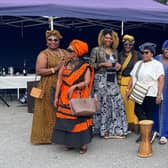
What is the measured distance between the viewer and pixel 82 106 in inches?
166

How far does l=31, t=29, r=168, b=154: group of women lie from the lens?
4.42 metres

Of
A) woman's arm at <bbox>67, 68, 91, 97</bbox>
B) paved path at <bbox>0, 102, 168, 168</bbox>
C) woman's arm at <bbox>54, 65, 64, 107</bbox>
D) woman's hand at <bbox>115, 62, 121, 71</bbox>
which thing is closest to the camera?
paved path at <bbox>0, 102, 168, 168</bbox>

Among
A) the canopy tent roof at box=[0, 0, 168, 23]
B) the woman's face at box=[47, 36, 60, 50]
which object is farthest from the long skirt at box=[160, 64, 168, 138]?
the woman's face at box=[47, 36, 60, 50]

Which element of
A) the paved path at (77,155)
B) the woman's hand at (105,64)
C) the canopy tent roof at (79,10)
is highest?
the canopy tent roof at (79,10)

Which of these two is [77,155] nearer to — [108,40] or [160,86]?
[160,86]

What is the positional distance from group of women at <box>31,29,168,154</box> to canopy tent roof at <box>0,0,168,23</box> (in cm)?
60

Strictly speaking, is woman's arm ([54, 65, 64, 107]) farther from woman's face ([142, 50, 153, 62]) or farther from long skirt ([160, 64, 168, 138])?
long skirt ([160, 64, 168, 138])

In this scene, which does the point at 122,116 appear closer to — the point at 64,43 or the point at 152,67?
the point at 152,67

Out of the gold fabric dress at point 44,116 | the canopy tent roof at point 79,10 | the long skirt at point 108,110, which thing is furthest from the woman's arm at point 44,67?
the canopy tent roof at point 79,10

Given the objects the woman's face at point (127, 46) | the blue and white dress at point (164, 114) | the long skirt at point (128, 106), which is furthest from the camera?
the long skirt at point (128, 106)

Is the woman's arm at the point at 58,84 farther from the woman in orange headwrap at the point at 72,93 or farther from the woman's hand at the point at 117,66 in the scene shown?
the woman's hand at the point at 117,66

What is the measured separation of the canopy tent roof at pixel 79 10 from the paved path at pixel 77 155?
1.80m

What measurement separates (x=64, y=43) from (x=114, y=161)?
544 cm

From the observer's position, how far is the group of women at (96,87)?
4.42 metres
